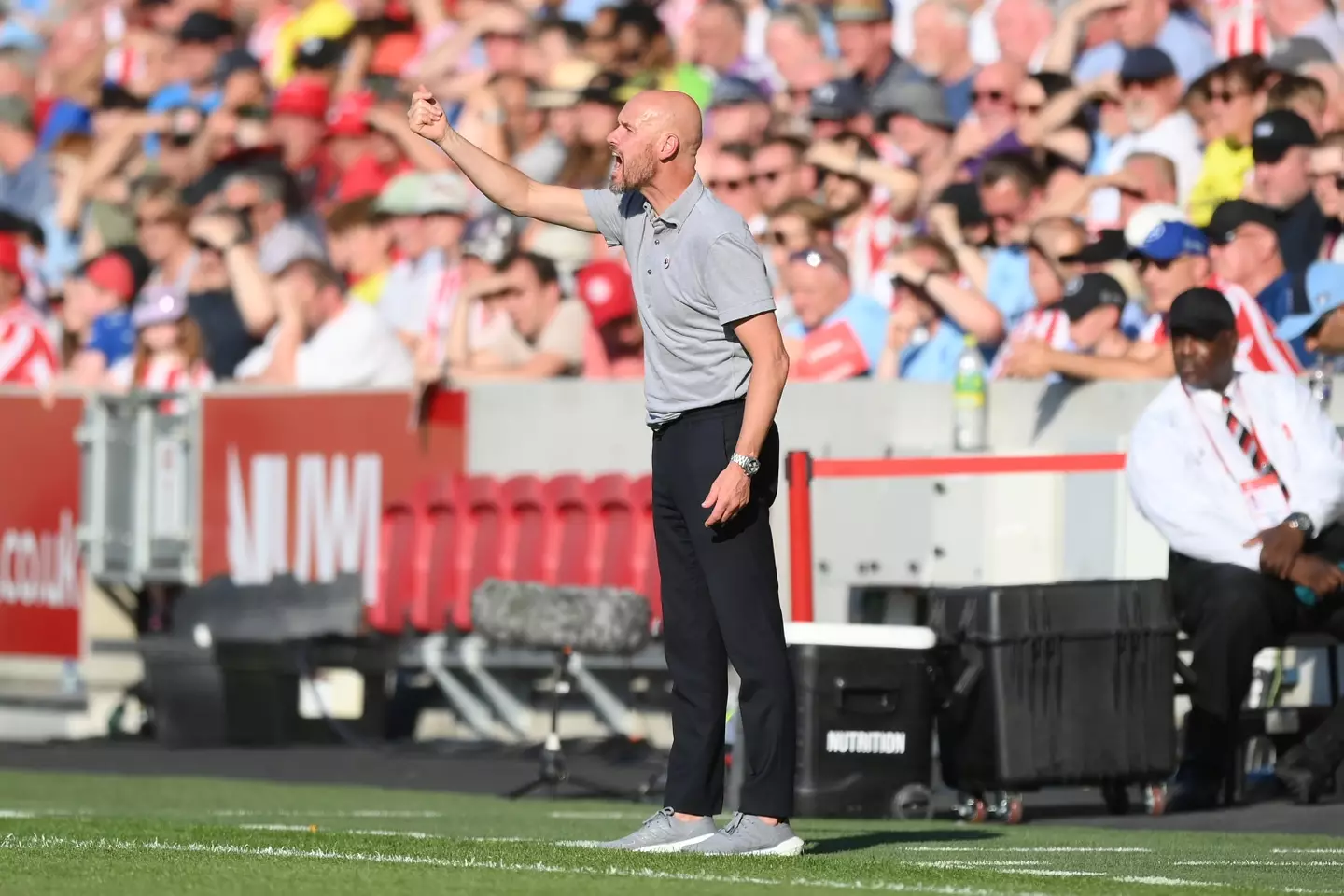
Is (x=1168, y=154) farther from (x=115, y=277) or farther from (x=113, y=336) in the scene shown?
(x=115, y=277)

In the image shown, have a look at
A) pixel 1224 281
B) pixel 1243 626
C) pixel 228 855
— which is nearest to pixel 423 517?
pixel 1224 281

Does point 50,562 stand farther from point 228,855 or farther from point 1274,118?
point 228,855

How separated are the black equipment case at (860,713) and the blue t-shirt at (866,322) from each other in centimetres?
393

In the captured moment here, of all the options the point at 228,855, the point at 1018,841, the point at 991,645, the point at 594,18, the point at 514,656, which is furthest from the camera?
the point at 594,18

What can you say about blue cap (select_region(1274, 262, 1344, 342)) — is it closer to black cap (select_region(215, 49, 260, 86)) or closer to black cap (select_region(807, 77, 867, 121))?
black cap (select_region(807, 77, 867, 121))

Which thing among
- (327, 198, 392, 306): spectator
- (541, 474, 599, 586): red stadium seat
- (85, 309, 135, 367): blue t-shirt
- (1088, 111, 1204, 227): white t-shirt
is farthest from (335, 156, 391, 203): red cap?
(1088, 111, 1204, 227): white t-shirt

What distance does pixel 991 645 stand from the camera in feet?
32.9

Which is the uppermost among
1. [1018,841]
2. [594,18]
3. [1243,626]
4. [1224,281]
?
[594,18]

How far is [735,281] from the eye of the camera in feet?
23.8

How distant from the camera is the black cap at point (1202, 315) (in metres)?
10.2

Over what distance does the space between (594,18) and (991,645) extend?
9.09 m

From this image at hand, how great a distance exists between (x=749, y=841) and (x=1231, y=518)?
3.57 m

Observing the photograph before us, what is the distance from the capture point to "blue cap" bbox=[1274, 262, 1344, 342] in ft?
39.4

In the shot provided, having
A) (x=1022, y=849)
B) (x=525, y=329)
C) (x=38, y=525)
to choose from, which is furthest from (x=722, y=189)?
(x=1022, y=849)
